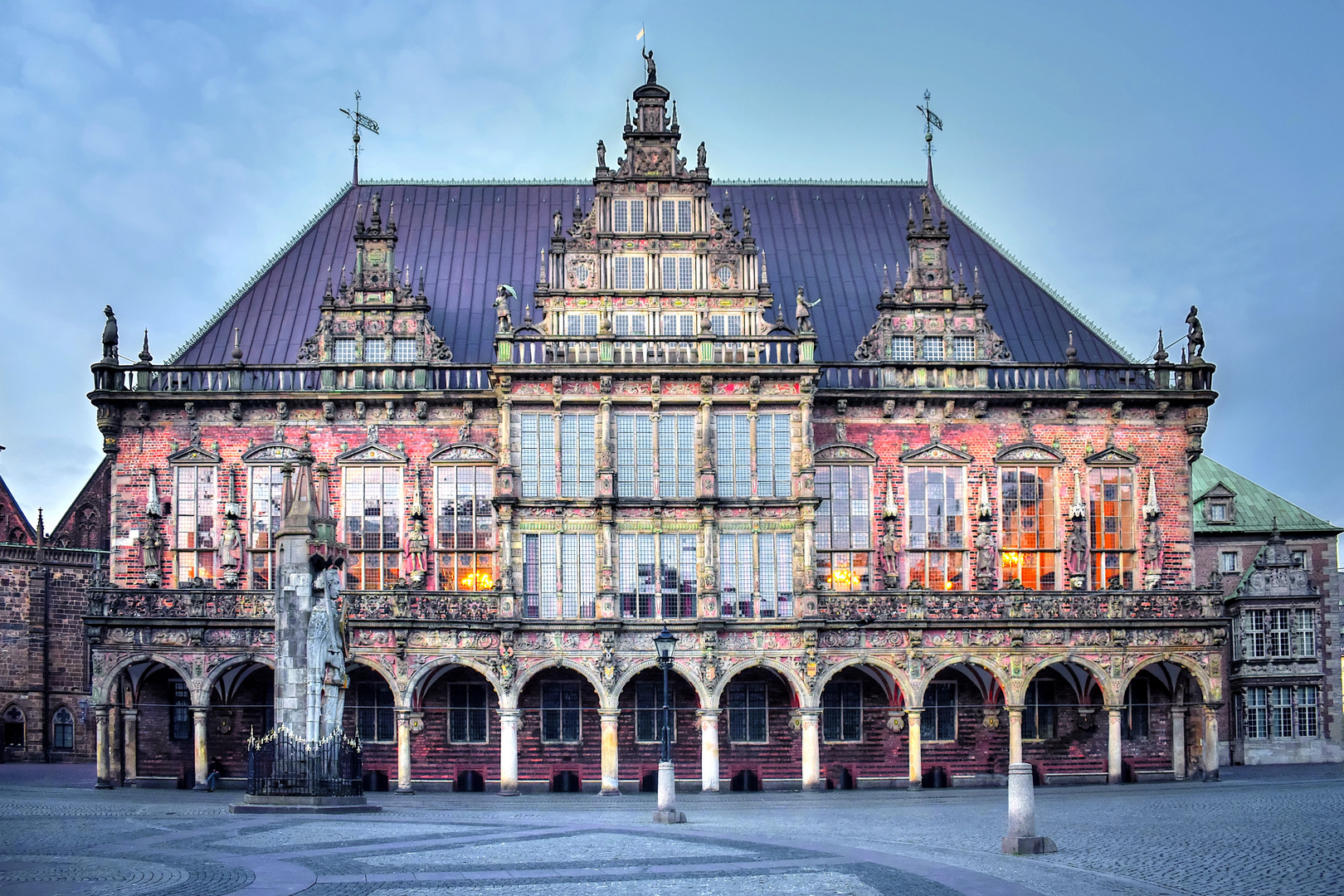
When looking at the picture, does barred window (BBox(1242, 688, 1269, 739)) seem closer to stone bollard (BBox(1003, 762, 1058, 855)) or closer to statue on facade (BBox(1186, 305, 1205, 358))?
statue on facade (BBox(1186, 305, 1205, 358))

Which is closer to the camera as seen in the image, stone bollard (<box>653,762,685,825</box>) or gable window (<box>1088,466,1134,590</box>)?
stone bollard (<box>653,762,685,825</box>)

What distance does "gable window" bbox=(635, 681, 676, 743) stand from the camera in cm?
4547

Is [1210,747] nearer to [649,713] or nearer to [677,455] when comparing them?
[649,713]

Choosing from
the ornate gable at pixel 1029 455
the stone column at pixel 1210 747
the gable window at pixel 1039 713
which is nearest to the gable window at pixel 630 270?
the ornate gable at pixel 1029 455

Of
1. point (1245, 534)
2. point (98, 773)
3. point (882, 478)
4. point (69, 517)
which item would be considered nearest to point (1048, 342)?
point (882, 478)

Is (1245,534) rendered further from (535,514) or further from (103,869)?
(103,869)

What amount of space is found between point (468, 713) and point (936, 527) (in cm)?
1495

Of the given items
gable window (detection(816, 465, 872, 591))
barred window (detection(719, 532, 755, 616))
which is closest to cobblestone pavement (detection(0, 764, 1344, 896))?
barred window (detection(719, 532, 755, 616))

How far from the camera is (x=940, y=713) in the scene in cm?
4653

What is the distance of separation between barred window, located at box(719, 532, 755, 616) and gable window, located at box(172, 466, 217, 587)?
1505cm

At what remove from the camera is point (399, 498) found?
153 feet

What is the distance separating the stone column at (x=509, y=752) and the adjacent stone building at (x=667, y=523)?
87 mm

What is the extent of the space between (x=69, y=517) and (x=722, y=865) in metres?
50.3

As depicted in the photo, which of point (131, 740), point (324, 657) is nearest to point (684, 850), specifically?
point (324, 657)
